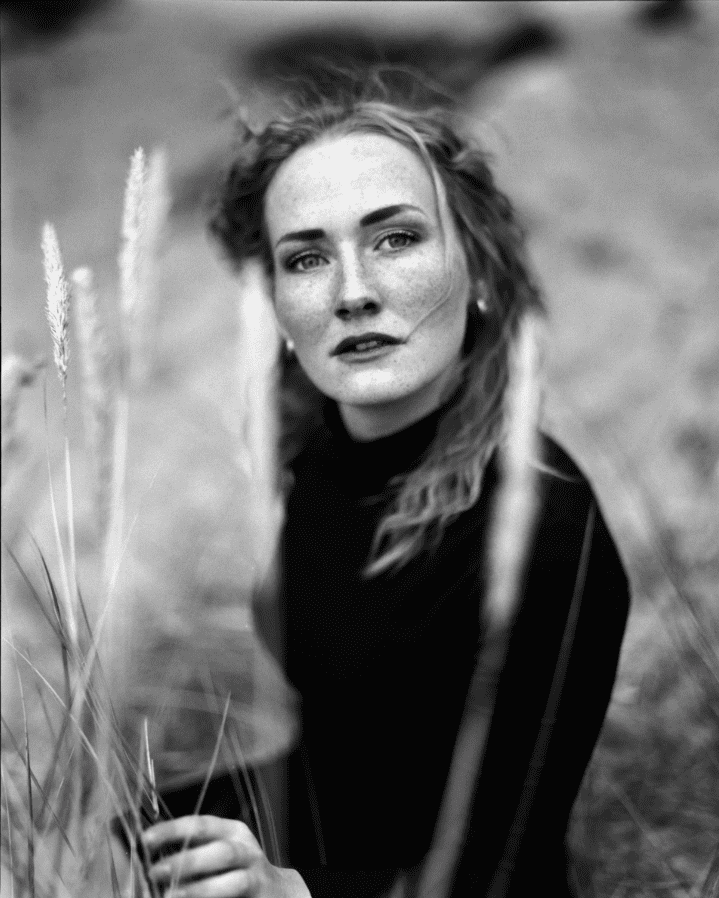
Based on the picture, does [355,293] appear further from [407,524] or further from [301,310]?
[407,524]

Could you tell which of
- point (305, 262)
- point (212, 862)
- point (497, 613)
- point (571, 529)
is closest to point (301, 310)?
point (305, 262)

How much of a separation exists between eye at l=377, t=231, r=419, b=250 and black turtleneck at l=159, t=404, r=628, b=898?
22cm

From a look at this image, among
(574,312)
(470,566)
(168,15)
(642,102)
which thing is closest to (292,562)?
(470,566)

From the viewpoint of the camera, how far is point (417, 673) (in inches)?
46.6

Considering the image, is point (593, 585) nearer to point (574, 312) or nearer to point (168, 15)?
point (574, 312)

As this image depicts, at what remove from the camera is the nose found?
1.12 metres

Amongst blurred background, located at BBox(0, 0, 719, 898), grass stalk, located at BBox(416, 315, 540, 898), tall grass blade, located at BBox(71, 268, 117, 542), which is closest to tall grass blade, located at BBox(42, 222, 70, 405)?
tall grass blade, located at BBox(71, 268, 117, 542)

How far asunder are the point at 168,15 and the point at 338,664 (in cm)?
299

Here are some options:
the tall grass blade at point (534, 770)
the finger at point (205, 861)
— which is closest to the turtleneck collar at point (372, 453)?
the tall grass blade at point (534, 770)

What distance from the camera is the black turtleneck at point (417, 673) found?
110 cm

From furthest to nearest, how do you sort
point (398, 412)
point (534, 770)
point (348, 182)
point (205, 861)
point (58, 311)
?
point (398, 412)
point (348, 182)
point (534, 770)
point (205, 861)
point (58, 311)

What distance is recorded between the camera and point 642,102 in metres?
3.23

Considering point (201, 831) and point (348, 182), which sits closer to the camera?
point (201, 831)

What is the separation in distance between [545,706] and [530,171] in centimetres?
238
